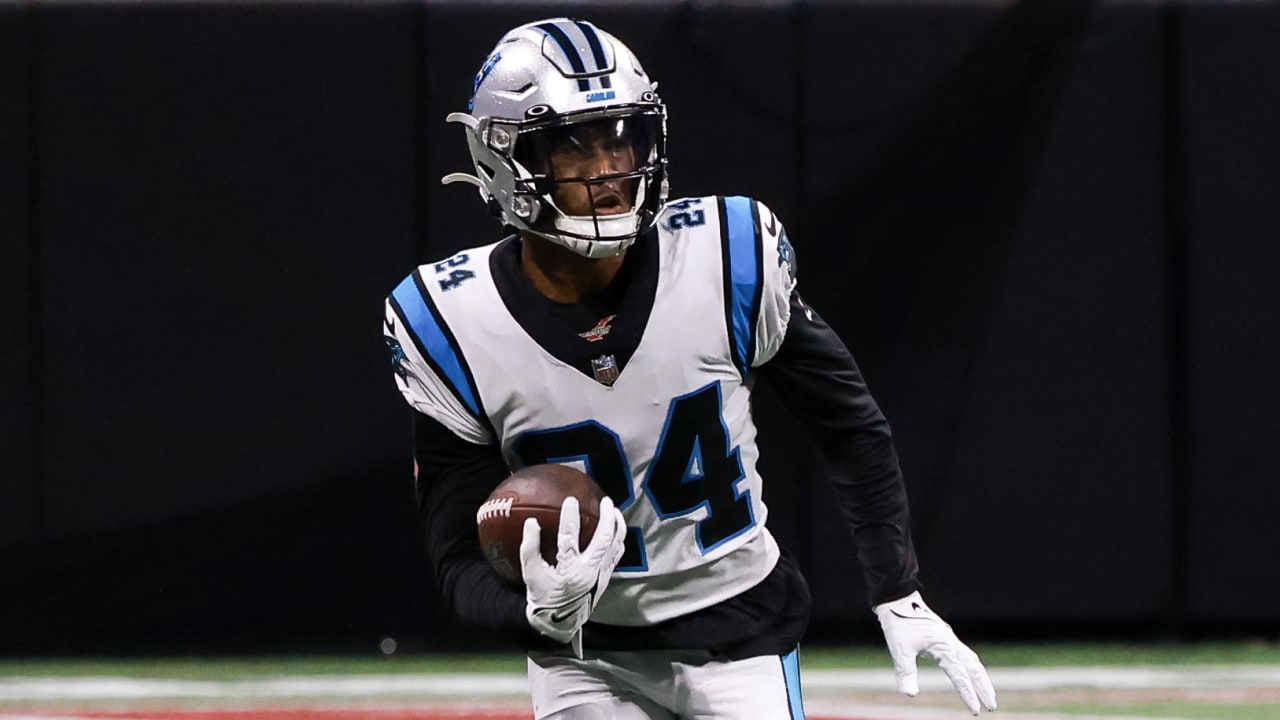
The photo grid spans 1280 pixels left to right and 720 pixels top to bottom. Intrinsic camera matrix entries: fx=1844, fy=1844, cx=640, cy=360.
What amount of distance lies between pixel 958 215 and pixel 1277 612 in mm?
1740

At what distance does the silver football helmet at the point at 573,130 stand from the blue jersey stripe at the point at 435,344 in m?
0.19

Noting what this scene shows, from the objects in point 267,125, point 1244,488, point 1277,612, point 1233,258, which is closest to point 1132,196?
point 1233,258

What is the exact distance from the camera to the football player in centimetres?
273

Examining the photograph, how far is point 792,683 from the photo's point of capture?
9.27 feet

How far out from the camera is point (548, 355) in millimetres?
2734

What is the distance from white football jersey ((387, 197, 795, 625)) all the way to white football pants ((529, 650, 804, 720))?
7cm

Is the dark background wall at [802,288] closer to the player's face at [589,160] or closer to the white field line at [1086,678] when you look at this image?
the white field line at [1086,678]

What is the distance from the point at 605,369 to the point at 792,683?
568mm

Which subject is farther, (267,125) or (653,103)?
(267,125)

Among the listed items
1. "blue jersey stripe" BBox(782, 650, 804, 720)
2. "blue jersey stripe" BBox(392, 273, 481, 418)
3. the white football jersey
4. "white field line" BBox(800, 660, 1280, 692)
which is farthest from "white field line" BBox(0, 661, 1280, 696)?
"blue jersey stripe" BBox(392, 273, 481, 418)

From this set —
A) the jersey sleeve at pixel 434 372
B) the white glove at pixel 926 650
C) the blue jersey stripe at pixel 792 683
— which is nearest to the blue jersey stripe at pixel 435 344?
the jersey sleeve at pixel 434 372

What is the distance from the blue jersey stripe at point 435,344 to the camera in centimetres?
276

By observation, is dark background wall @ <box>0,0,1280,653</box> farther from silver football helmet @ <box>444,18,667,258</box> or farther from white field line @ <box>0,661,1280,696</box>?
silver football helmet @ <box>444,18,667,258</box>

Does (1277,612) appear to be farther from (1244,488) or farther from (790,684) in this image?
(790,684)
